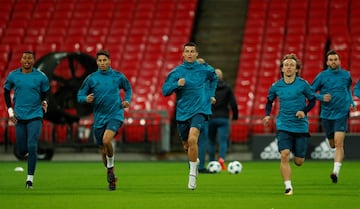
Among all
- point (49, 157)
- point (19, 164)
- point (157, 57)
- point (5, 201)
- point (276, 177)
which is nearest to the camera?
point (5, 201)

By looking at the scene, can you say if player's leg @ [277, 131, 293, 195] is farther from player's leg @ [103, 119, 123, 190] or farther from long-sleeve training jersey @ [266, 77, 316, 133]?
player's leg @ [103, 119, 123, 190]

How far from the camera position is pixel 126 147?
2836 cm

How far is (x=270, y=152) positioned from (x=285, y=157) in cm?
1305

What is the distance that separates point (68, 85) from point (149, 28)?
6941mm

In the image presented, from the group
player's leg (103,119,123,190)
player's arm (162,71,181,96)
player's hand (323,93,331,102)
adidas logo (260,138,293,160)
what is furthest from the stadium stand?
player's arm (162,71,181,96)

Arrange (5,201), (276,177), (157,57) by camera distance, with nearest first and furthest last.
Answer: (5,201) < (276,177) < (157,57)

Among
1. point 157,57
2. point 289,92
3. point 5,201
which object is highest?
point 157,57

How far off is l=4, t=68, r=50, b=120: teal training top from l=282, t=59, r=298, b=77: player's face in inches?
170

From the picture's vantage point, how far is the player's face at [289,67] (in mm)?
13883

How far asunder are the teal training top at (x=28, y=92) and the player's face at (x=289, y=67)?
4309mm

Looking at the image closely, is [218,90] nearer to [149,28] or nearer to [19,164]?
[19,164]

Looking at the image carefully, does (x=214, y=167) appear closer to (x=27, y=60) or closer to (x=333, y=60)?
(x=333, y=60)

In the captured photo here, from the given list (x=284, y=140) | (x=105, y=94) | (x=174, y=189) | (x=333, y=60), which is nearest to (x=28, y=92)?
(x=105, y=94)

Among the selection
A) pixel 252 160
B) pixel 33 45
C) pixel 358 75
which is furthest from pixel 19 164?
pixel 358 75
